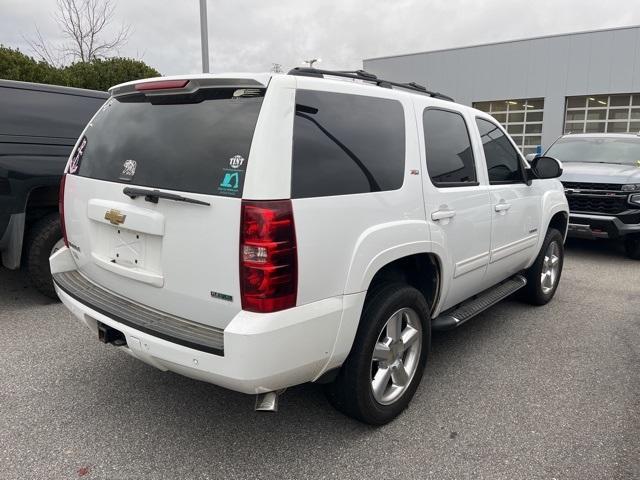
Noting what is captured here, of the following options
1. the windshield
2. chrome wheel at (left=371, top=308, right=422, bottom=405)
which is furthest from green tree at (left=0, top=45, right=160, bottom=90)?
chrome wheel at (left=371, top=308, right=422, bottom=405)

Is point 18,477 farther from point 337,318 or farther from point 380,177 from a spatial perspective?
point 380,177

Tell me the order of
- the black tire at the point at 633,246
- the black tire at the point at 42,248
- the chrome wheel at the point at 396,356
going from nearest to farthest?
the chrome wheel at the point at 396,356, the black tire at the point at 42,248, the black tire at the point at 633,246

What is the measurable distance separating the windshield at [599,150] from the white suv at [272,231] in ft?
20.2

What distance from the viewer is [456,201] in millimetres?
3252

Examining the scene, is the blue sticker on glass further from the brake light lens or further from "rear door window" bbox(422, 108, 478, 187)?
"rear door window" bbox(422, 108, 478, 187)

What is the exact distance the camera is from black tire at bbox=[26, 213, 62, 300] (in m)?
4.57

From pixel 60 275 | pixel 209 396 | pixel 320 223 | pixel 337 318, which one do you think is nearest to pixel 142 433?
pixel 209 396

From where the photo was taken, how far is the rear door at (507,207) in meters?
3.83

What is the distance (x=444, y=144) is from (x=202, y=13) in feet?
25.3

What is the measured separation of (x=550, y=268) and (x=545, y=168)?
1315 mm

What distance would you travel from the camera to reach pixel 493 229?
3.75 meters

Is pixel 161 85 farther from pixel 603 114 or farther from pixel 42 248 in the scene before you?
pixel 603 114

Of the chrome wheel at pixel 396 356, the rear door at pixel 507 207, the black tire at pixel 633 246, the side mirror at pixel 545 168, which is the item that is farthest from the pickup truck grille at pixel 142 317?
the black tire at pixel 633 246

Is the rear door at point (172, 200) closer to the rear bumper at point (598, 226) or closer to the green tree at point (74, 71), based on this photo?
the rear bumper at point (598, 226)
